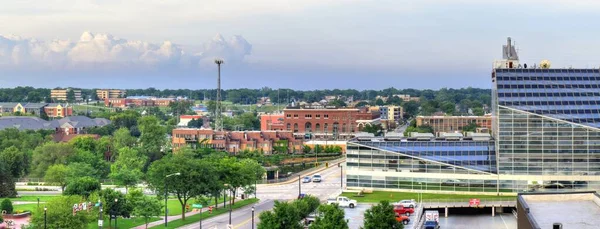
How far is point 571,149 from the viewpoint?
326 feet

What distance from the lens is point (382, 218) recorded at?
6244 cm

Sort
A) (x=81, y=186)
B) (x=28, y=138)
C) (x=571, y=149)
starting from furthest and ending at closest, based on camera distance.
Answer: (x=28, y=138) < (x=571, y=149) < (x=81, y=186)

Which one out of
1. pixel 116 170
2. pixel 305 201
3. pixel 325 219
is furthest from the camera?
pixel 116 170

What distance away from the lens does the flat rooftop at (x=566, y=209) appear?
51406mm

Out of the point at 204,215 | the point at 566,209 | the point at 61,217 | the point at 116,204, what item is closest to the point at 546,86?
the point at 204,215

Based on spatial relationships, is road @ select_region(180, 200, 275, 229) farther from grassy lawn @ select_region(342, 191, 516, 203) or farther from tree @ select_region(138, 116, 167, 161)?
tree @ select_region(138, 116, 167, 161)

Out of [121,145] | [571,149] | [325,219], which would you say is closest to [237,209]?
[325,219]

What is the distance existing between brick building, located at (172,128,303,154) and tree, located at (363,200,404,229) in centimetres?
10743

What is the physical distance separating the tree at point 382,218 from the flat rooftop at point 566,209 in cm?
980

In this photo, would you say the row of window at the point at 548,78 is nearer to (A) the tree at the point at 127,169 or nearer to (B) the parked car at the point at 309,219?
(B) the parked car at the point at 309,219

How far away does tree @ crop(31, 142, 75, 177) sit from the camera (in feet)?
419

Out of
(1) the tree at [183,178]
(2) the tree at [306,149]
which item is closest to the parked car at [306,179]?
(1) the tree at [183,178]

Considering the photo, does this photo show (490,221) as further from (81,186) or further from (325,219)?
(81,186)

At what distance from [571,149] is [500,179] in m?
8.94
